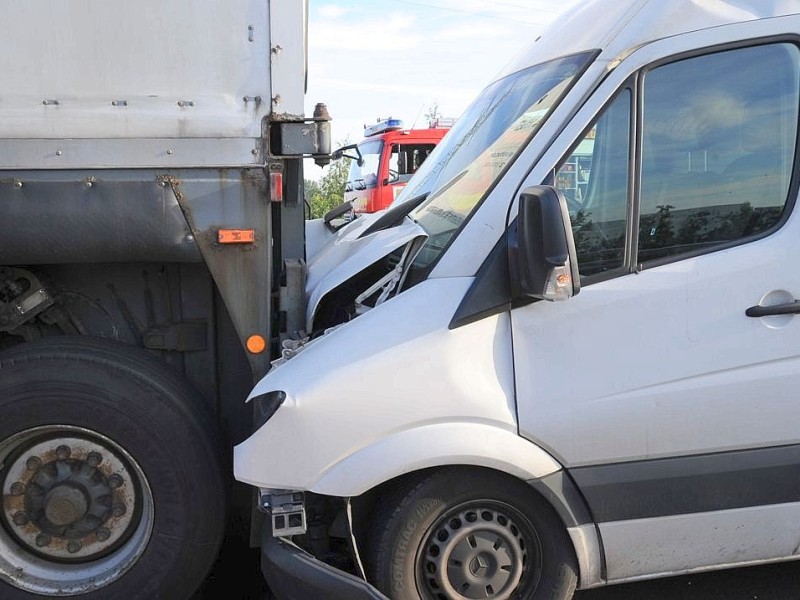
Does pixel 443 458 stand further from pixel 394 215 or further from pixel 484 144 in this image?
pixel 394 215

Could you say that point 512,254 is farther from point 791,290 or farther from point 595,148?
point 791,290

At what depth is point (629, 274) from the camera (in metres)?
2.68

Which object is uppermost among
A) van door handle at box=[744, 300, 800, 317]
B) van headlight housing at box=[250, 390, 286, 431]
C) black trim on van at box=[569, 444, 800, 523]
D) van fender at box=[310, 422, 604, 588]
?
van door handle at box=[744, 300, 800, 317]

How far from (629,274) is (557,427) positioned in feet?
1.94

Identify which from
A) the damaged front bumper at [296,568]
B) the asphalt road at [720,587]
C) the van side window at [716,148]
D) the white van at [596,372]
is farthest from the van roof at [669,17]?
the asphalt road at [720,587]

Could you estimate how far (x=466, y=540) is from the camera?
275 centimetres

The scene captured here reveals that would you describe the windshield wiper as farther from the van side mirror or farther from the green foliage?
the green foliage

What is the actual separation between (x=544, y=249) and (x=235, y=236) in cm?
125

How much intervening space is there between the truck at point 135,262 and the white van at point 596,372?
1.66 feet

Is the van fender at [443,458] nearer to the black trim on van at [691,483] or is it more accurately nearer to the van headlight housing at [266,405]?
the black trim on van at [691,483]

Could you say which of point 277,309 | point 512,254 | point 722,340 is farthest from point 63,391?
point 722,340

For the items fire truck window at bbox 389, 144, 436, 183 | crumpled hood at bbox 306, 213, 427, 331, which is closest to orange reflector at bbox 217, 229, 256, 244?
crumpled hood at bbox 306, 213, 427, 331

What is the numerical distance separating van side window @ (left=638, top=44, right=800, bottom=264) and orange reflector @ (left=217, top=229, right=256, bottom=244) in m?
1.48

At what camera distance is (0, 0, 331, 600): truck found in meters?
2.84
